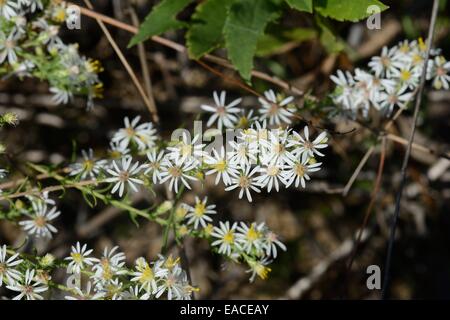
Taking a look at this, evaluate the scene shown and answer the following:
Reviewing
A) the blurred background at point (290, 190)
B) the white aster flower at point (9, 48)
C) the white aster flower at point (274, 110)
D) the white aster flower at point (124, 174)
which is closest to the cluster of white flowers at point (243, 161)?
the white aster flower at point (124, 174)

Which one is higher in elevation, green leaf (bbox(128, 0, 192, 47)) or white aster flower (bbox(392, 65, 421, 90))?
green leaf (bbox(128, 0, 192, 47))

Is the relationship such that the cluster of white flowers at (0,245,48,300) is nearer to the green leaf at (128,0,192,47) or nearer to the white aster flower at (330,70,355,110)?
the green leaf at (128,0,192,47)

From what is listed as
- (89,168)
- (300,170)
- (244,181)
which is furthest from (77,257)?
(300,170)

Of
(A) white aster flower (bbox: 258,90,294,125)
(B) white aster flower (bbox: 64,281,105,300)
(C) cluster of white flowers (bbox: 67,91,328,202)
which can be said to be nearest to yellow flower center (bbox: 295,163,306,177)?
(C) cluster of white flowers (bbox: 67,91,328,202)

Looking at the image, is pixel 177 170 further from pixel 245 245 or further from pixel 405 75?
pixel 405 75
